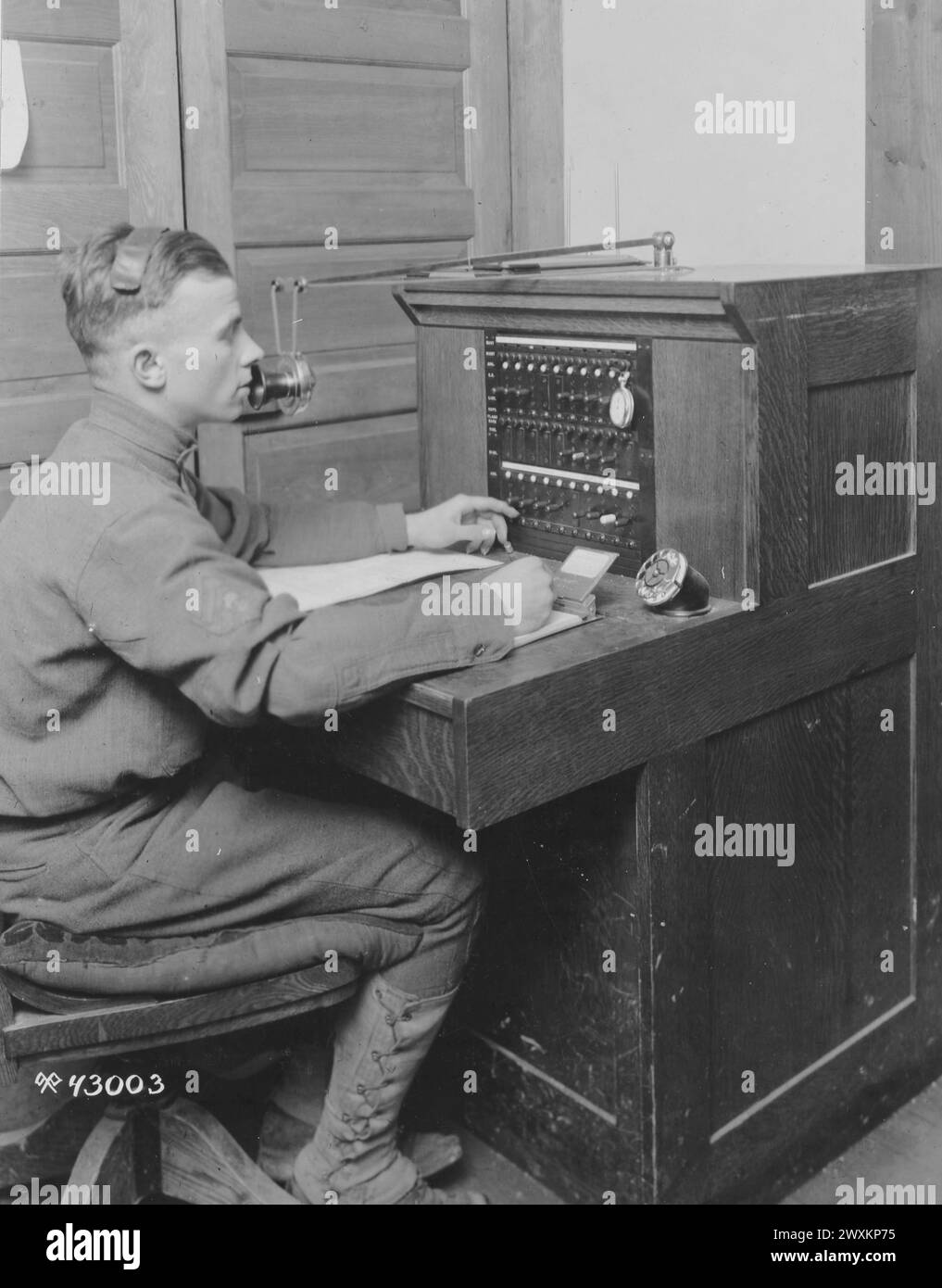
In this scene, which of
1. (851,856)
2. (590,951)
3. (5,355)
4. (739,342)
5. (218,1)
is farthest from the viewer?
(218,1)

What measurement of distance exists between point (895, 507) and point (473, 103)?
148 cm

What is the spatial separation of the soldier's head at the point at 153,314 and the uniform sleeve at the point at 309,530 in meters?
0.34

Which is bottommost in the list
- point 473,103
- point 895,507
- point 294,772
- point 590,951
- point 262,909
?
point 590,951

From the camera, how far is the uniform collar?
5.82 ft

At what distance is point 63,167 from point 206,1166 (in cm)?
166

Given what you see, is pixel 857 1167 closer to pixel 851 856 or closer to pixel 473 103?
pixel 851 856

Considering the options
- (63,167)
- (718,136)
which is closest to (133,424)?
(63,167)

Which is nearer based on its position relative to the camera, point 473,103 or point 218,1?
point 218,1

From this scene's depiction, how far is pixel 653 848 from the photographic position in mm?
1837

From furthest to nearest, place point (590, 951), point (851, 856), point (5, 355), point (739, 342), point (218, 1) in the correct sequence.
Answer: point (218, 1) < point (5, 355) < point (851, 856) < point (590, 951) < point (739, 342)

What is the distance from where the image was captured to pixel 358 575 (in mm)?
2057

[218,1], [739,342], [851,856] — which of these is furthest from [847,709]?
[218,1]

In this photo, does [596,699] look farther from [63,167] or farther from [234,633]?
[63,167]

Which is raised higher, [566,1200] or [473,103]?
[473,103]
